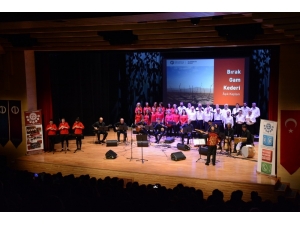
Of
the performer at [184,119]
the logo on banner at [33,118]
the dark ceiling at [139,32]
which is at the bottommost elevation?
the performer at [184,119]

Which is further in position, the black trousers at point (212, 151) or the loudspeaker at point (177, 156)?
the loudspeaker at point (177, 156)

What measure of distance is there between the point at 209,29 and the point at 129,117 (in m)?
9.86

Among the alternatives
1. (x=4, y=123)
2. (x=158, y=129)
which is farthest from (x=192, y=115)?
(x=4, y=123)

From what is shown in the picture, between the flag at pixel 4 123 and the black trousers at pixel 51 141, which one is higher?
the flag at pixel 4 123

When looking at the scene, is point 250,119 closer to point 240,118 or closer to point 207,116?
point 240,118

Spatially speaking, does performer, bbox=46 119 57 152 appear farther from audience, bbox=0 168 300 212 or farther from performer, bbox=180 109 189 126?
performer, bbox=180 109 189 126

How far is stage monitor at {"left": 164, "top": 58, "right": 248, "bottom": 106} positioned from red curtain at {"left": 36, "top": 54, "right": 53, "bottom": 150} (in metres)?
5.73

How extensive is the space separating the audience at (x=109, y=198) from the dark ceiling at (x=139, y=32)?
338 cm

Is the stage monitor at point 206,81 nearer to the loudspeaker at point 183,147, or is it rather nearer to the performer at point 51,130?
the loudspeaker at point 183,147

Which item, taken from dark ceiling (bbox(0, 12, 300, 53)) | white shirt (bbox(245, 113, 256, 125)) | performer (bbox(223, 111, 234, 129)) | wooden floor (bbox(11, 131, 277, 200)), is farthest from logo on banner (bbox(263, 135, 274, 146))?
performer (bbox(223, 111, 234, 129))

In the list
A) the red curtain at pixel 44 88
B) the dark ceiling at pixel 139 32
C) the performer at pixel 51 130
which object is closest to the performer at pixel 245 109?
the dark ceiling at pixel 139 32

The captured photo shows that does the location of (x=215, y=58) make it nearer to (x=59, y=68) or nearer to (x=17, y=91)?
(x=59, y=68)

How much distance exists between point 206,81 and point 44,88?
283 inches

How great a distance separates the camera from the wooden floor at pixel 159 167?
9.80m
